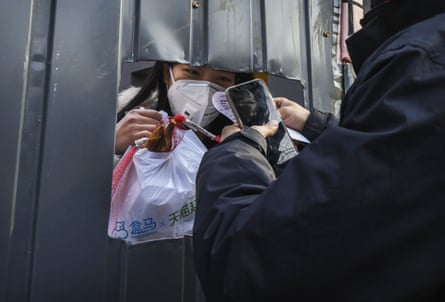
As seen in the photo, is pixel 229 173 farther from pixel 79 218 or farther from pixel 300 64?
pixel 300 64

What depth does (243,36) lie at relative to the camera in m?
1.92

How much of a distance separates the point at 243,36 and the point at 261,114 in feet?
2.11

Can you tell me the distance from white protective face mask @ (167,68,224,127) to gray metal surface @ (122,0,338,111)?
96 millimetres

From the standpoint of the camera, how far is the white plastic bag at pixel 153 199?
1.50m

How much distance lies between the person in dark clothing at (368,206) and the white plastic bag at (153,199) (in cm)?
62

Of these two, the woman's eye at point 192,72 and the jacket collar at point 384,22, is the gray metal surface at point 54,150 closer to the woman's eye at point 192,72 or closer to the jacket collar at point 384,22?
the woman's eye at point 192,72

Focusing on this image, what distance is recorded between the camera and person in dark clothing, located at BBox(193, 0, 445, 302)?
0.75m

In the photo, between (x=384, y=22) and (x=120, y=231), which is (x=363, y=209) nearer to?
(x=384, y=22)

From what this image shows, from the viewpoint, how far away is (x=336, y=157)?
0.82 meters

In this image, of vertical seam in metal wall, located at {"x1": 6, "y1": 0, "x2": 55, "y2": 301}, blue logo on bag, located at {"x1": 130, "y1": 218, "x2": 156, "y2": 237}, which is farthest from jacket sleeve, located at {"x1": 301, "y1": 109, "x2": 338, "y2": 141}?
vertical seam in metal wall, located at {"x1": 6, "y1": 0, "x2": 55, "y2": 301}

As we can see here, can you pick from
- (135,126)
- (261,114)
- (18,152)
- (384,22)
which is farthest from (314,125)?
(18,152)

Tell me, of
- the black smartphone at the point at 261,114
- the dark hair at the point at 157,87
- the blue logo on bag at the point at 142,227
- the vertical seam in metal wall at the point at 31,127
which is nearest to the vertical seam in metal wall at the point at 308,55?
the dark hair at the point at 157,87

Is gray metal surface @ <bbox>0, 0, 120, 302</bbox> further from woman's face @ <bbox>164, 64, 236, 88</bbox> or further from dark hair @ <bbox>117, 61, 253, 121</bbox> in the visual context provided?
dark hair @ <bbox>117, 61, 253, 121</bbox>

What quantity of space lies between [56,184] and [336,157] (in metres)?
0.88
